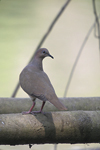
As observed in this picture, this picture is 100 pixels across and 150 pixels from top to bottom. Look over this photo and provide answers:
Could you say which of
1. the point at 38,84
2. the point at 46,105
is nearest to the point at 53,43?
the point at 46,105

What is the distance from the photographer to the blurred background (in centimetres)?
460

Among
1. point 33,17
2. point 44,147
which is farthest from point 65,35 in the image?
point 44,147

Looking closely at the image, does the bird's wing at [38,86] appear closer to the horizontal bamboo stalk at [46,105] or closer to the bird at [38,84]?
the bird at [38,84]

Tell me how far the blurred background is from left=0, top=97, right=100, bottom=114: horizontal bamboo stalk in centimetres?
188

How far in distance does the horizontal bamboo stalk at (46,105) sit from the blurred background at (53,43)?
188 cm

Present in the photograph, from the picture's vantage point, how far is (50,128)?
1729 millimetres

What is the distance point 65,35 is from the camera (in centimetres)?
632

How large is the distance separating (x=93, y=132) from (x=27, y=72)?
45 centimetres

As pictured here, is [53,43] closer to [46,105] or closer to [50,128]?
[46,105]

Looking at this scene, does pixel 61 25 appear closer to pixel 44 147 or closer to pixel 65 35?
pixel 65 35

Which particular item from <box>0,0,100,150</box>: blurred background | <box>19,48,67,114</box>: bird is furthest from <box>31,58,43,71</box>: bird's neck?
<box>0,0,100,150</box>: blurred background

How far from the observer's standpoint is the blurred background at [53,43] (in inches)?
181

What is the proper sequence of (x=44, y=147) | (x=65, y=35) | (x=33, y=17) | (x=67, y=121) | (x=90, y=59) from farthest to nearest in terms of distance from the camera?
(x=33, y=17) → (x=65, y=35) → (x=90, y=59) → (x=44, y=147) → (x=67, y=121)

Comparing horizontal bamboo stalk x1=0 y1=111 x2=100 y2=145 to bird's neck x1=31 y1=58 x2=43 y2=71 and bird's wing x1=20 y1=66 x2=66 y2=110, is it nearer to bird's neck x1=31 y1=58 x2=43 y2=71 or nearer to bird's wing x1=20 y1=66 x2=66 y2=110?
bird's wing x1=20 y1=66 x2=66 y2=110
